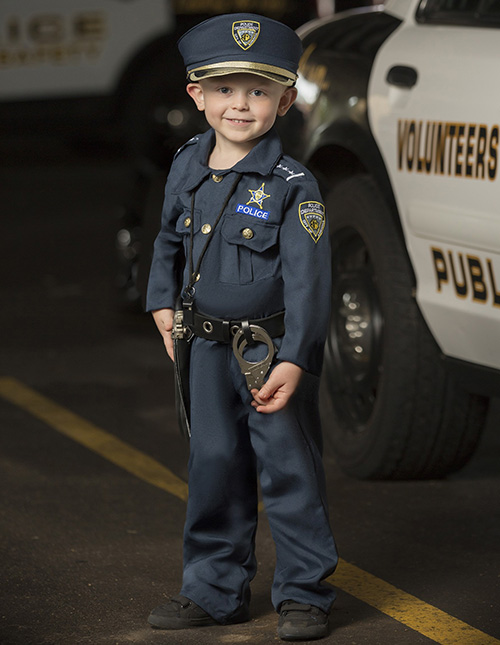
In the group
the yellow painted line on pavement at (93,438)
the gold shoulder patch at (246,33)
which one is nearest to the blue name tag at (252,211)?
the gold shoulder patch at (246,33)

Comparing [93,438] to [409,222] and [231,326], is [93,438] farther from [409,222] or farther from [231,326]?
[231,326]

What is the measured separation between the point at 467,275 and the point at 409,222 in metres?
0.33

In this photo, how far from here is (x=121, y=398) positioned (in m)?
5.84

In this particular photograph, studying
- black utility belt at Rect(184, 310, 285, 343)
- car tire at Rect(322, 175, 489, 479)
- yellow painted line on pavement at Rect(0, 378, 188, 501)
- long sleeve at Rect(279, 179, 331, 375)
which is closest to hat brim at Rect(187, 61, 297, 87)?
long sleeve at Rect(279, 179, 331, 375)

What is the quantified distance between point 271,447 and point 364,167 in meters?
1.64

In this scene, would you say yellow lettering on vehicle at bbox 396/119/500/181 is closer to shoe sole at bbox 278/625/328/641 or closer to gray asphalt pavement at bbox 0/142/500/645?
gray asphalt pavement at bbox 0/142/500/645

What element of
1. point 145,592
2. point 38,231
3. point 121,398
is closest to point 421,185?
point 145,592

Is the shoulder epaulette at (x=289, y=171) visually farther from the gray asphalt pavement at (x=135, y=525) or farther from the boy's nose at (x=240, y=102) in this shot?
the gray asphalt pavement at (x=135, y=525)

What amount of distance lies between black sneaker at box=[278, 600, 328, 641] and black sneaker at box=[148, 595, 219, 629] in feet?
0.69

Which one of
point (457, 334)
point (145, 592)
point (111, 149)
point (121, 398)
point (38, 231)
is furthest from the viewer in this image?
point (111, 149)

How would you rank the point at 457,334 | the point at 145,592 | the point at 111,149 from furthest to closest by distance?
the point at 111,149 → the point at 457,334 → the point at 145,592

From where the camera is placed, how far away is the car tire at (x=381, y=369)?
4422 millimetres

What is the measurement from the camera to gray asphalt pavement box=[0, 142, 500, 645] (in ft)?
11.6

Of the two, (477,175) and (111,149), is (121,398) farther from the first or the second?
(111,149)
